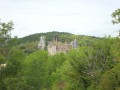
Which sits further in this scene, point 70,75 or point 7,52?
point 70,75

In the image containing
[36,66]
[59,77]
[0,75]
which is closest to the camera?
[0,75]

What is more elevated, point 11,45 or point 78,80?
point 11,45

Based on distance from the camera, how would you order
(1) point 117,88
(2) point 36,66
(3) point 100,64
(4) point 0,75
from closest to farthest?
(1) point 117,88, (4) point 0,75, (3) point 100,64, (2) point 36,66

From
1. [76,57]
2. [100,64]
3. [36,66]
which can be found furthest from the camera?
[36,66]

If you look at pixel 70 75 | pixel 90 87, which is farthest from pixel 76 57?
pixel 90 87

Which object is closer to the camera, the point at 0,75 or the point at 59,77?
the point at 0,75

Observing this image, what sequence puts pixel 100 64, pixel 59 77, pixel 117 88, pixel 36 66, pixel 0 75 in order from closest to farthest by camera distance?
1. pixel 117 88
2. pixel 0 75
3. pixel 100 64
4. pixel 36 66
5. pixel 59 77

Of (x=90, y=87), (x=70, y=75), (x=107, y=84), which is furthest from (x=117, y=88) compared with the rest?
(x=70, y=75)

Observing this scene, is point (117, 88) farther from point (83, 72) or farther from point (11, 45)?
point (11, 45)

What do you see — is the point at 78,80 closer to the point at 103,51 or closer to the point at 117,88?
the point at 103,51
